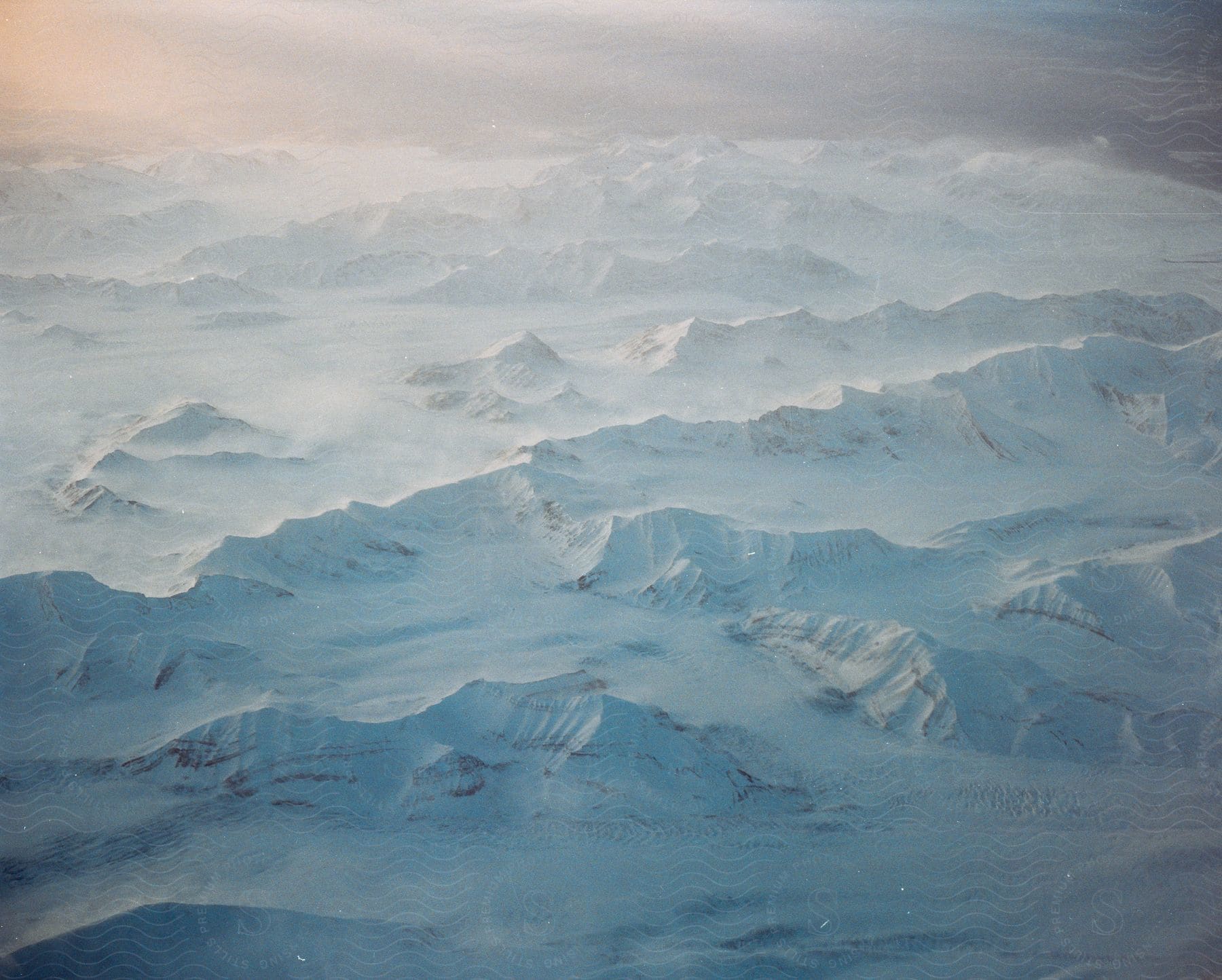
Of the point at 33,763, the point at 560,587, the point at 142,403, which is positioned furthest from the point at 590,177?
the point at 33,763

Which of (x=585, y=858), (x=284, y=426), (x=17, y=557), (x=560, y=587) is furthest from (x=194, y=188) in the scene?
(x=585, y=858)

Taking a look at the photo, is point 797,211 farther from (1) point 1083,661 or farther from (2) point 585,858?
(2) point 585,858

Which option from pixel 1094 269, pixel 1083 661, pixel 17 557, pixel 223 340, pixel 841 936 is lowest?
pixel 841 936

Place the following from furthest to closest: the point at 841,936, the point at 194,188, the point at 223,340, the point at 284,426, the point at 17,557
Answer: the point at 194,188
the point at 223,340
the point at 284,426
the point at 17,557
the point at 841,936

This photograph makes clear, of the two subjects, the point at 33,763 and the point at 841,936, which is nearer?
the point at 841,936

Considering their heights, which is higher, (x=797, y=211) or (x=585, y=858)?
(x=797, y=211)

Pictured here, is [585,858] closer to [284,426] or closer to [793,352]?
[284,426]

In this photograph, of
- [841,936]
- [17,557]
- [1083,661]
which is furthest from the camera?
[1083,661]
